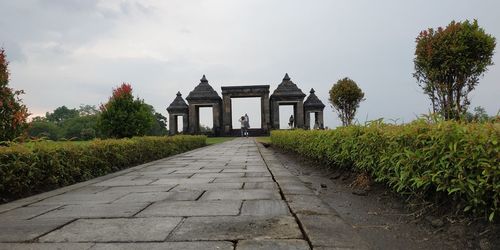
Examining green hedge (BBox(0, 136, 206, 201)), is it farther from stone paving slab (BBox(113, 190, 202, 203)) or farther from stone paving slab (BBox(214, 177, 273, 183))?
stone paving slab (BBox(214, 177, 273, 183))

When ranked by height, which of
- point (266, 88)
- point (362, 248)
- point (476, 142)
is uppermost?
point (266, 88)

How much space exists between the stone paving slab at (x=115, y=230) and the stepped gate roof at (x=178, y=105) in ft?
117

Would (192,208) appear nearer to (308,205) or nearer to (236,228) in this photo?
(236,228)

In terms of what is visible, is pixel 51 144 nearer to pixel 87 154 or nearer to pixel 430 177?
pixel 87 154

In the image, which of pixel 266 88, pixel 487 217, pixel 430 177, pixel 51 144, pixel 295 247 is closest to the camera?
pixel 295 247

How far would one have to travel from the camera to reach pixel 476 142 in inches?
117

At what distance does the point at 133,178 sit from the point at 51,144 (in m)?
1.38

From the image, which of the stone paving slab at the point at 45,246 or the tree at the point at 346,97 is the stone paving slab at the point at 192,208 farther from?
the tree at the point at 346,97

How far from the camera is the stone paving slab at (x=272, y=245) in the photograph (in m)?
2.70

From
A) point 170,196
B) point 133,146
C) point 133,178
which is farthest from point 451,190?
point 133,146

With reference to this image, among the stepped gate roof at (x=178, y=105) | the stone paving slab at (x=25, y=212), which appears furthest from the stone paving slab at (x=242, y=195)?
the stepped gate roof at (x=178, y=105)

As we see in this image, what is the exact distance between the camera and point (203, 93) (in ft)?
125

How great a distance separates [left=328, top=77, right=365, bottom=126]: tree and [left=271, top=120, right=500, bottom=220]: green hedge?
2327 cm

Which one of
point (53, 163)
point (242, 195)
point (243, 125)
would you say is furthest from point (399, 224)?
point (243, 125)
